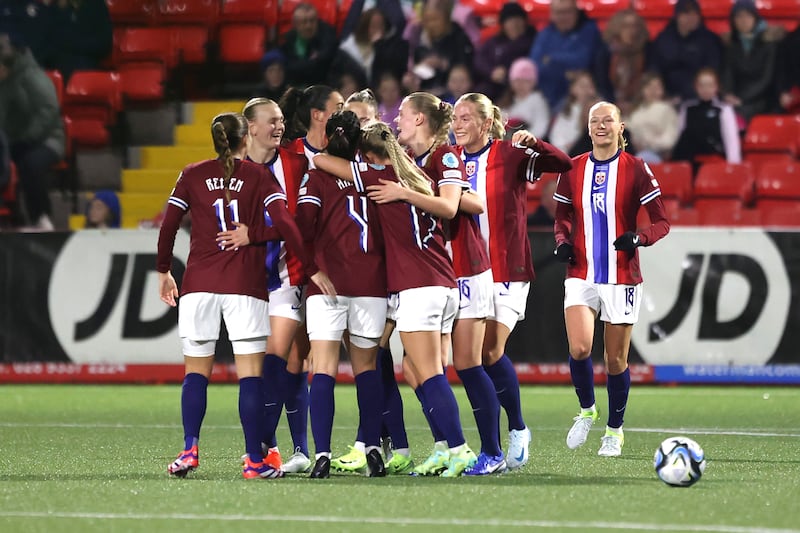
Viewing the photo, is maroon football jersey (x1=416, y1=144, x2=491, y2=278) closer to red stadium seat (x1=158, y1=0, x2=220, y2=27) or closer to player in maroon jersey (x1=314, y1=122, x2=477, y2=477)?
player in maroon jersey (x1=314, y1=122, x2=477, y2=477)

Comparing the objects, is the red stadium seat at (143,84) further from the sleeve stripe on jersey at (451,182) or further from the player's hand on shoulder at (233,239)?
the sleeve stripe on jersey at (451,182)

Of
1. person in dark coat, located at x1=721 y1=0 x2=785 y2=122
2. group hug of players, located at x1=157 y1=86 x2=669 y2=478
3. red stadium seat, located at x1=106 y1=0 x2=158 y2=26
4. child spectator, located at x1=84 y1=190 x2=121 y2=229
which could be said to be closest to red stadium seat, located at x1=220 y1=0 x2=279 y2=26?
red stadium seat, located at x1=106 y1=0 x2=158 y2=26

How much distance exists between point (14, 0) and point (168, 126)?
7.78 ft

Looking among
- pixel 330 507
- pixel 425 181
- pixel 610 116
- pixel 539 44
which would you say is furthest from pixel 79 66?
pixel 330 507

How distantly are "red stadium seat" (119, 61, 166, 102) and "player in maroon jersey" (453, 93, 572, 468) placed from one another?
10.2m

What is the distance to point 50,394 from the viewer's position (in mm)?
12711

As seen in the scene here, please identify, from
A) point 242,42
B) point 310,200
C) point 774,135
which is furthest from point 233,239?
point 242,42

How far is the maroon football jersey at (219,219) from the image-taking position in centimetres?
715

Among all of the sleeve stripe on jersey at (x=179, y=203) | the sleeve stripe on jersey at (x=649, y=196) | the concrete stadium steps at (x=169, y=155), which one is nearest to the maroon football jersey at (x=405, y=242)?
the sleeve stripe on jersey at (x=179, y=203)

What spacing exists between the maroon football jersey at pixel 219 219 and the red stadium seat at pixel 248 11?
36.2 ft

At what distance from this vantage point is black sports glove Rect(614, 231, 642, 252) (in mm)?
8453

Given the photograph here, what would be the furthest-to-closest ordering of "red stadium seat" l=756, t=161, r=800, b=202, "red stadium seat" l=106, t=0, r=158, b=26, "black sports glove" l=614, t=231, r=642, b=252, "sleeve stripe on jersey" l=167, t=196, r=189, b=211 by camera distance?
"red stadium seat" l=106, t=0, r=158, b=26, "red stadium seat" l=756, t=161, r=800, b=202, "black sports glove" l=614, t=231, r=642, b=252, "sleeve stripe on jersey" l=167, t=196, r=189, b=211

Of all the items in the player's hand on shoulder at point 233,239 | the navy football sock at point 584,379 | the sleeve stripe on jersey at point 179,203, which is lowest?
the navy football sock at point 584,379

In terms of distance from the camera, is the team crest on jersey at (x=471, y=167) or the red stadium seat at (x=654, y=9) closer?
the team crest on jersey at (x=471, y=167)
